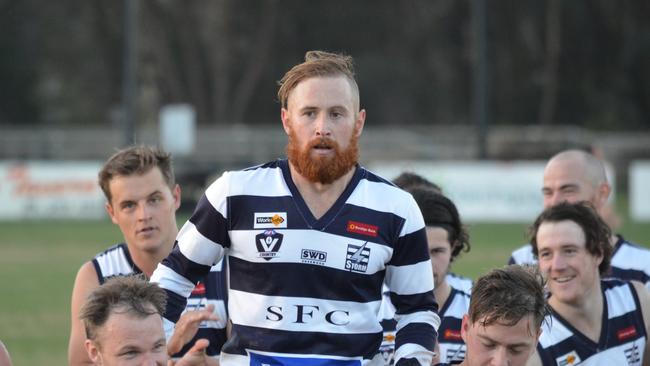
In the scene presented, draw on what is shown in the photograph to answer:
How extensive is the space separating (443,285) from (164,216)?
152 centimetres

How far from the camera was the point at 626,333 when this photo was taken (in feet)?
20.9

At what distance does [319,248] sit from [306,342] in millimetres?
391

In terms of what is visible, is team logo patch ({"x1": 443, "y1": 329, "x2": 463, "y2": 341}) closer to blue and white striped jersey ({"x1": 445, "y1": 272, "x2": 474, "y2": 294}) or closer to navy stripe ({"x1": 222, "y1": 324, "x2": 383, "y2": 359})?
blue and white striped jersey ({"x1": 445, "y1": 272, "x2": 474, "y2": 294})

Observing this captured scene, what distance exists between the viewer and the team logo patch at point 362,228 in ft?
16.6

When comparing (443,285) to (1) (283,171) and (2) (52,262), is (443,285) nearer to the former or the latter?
(1) (283,171)

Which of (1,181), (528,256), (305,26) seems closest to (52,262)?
(1,181)

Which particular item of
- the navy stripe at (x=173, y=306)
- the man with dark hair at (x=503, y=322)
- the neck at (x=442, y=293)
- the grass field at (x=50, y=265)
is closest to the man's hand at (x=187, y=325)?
the navy stripe at (x=173, y=306)

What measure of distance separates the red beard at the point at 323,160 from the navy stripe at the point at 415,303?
587 mm

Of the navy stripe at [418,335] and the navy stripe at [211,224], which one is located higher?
the navy stripe at [211,224]

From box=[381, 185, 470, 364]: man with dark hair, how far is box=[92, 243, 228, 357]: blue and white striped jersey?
83cm

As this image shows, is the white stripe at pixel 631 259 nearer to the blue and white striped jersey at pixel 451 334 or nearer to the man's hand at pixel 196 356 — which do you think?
the blue and white striped jersey at pixel 451 334

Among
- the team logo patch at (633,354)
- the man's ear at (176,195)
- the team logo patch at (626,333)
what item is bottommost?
the team logo patch at (633,354)

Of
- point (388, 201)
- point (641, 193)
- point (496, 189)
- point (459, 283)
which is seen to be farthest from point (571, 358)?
point (641, 193)

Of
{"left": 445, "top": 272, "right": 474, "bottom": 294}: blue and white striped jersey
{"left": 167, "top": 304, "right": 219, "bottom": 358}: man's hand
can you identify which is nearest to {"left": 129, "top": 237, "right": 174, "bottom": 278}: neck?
{"left": 167, "top": 304, "right": 219, "bottom": 358}: man's hand
